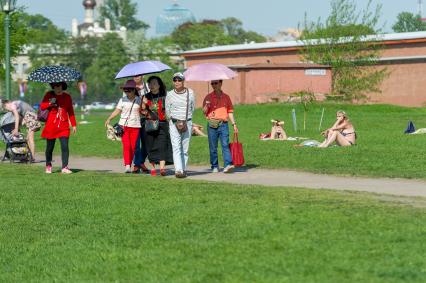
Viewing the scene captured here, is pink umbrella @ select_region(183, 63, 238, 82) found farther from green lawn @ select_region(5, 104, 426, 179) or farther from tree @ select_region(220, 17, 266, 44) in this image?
tree @ select_region(220, 17, 266, 44)

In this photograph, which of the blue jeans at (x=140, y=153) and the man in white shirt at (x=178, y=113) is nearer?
the man in white shirt at (x=178, y=113)

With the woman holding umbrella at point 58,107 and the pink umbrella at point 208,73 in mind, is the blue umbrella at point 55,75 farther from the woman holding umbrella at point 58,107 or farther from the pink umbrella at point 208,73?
the pink umbrella at point 208,73

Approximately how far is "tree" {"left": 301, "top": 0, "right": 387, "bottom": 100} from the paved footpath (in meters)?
43.1

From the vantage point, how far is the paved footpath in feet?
50.7

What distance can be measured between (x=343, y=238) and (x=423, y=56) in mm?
55703

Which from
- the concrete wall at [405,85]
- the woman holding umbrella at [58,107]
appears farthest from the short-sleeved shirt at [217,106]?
the concrete wall at [405,85]

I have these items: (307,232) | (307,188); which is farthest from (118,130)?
(307,232)

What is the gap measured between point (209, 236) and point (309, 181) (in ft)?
22.6

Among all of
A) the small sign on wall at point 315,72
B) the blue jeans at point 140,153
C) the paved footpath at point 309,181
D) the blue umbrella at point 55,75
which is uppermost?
the small sign on wall at point 315,72

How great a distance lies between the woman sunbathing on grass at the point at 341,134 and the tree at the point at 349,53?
37.5 meters

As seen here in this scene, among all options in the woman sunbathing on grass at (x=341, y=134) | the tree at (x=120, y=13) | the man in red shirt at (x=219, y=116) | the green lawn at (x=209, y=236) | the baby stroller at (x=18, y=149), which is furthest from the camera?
the tree at (x=120, y=13)

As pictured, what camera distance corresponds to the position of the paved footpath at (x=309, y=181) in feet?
50.7

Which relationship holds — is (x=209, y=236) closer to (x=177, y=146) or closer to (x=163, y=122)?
(x=177, y=146)

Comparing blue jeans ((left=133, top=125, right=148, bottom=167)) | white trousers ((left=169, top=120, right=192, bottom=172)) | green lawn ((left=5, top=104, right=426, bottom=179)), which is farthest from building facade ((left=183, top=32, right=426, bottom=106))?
white trousers ((left=169, top=120, right=192, bottom=172))
